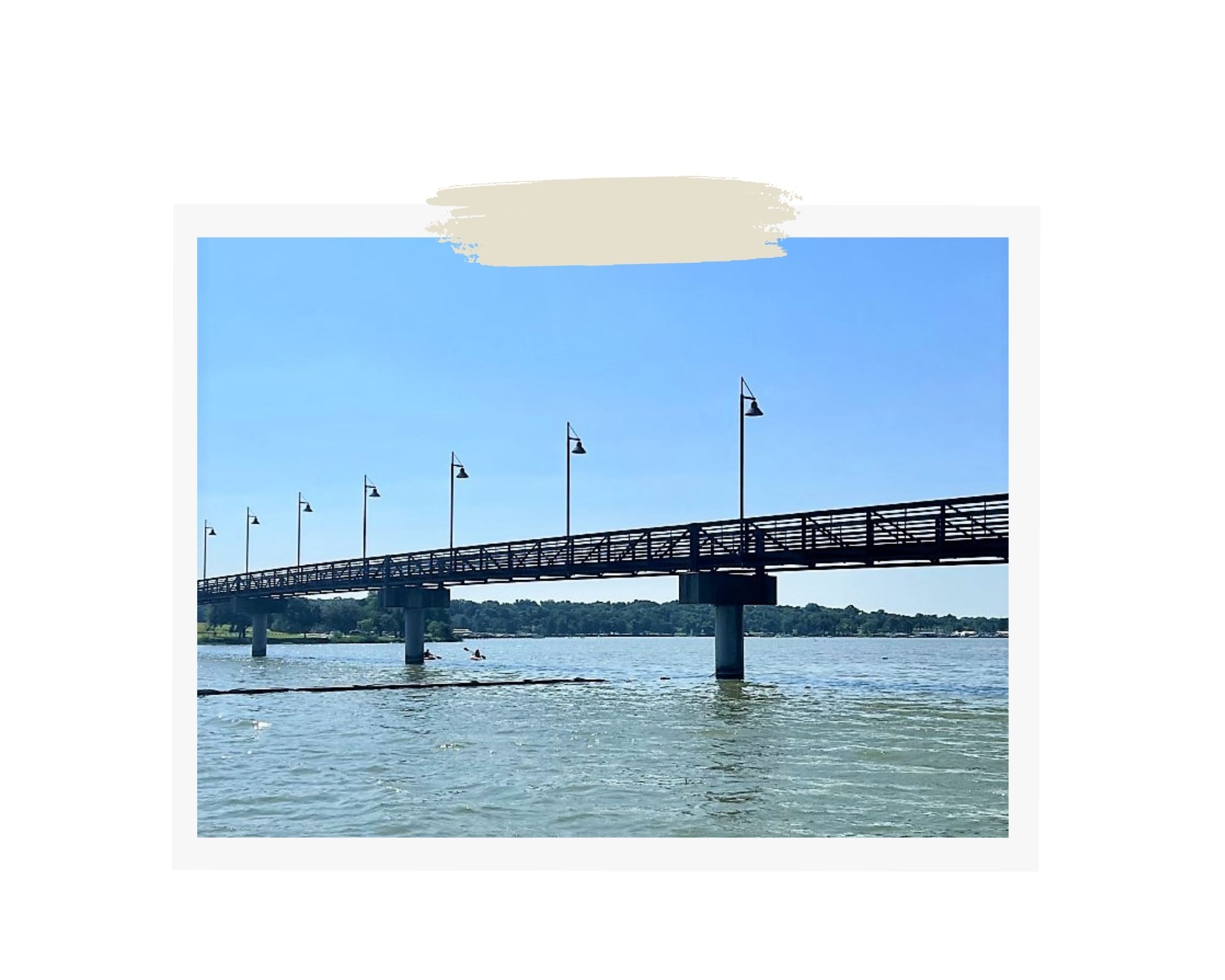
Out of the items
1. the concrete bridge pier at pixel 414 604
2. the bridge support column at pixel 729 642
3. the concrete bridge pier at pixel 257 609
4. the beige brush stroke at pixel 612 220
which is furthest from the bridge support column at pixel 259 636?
the beige brush stroke at pixel 612 220

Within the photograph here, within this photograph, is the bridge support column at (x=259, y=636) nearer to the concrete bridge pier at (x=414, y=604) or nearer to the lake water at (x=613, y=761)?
the concrete bridge pier at (x=414, y=604)

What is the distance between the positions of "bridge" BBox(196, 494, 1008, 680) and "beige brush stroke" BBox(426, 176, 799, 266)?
1586 cm

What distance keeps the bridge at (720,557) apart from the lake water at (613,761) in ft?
9.81

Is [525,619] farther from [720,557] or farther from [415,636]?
[720,557]

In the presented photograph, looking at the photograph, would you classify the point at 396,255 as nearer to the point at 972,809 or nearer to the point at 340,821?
the point at 340,821

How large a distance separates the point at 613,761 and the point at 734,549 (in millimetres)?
17015

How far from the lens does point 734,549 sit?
35.8 m

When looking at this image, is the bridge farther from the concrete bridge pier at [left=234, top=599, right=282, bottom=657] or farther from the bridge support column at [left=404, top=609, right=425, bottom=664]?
the concrete bridge pier at [left=234, top=599, right=282, bottom=657]

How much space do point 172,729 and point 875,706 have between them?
22.3 metres

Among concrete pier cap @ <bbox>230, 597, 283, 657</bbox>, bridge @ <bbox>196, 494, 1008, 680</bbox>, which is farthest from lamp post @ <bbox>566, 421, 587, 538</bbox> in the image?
concrete pier cap @ <bbox>230, 597, 283, 657</bbox>

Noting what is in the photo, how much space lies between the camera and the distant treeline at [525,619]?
57.8m

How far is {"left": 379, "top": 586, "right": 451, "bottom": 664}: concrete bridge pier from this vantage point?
53.3 meters

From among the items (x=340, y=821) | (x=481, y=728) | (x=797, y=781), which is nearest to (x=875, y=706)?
(x=481, y=728)

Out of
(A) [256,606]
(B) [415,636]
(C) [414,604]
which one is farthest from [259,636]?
(C) [414,604]
